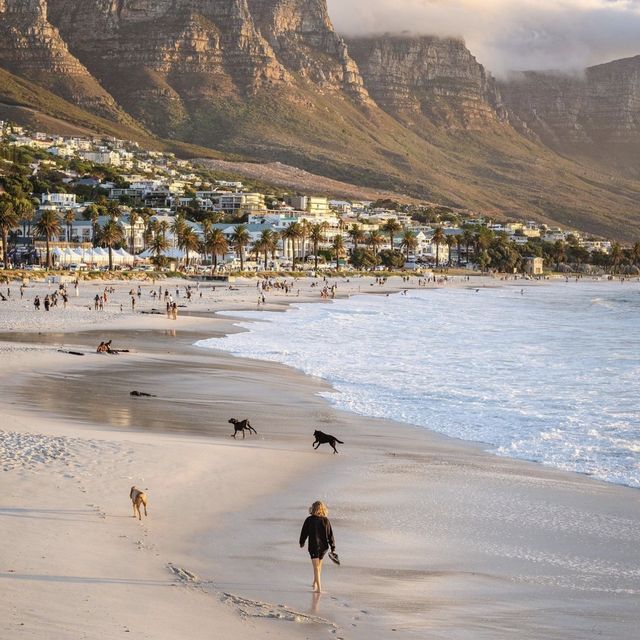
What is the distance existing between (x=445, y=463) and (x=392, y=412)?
21.0ft

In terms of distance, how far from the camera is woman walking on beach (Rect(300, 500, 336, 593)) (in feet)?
39.4

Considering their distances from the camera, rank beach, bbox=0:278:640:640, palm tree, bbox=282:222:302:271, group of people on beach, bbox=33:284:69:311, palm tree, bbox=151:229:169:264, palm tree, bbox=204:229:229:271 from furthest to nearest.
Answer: palm tree, bbox=282:222:302:271
palm tree, bbox=204:229:229:271
palm tree, bbox=151:229:169:264
group of people on beach, bbox=33:284:69:311
beach, bbox=0:278:640:640

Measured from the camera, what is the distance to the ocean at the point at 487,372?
23.0 metres

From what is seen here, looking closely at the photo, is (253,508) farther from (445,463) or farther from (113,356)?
(113,356)

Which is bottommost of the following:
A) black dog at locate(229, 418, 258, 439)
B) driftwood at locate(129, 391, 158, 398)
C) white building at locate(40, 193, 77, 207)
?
driftwood at locate(129, 391, 158, 398)

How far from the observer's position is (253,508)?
52.4 feet

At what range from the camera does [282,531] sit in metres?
14.6

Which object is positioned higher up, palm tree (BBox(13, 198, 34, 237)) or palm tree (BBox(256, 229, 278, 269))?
palm tree (BBox(13, 198, 34, 237))

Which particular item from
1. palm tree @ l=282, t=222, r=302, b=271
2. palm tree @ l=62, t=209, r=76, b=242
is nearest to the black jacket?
palm tree @ l=62, t=209, r=76, b=242

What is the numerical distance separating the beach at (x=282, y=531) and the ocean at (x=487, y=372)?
150 cm

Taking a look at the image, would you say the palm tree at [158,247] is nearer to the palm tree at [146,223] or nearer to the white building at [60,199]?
the palm tree at [146,223]

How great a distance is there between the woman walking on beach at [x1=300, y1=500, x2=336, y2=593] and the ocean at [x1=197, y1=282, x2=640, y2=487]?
8.20 m

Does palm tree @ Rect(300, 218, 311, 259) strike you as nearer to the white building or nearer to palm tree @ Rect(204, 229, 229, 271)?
palm tree @ Rect(204, 229, 229, 271)

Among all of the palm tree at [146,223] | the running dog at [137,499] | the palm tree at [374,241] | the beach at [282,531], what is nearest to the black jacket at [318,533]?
the beach at [282,531]
